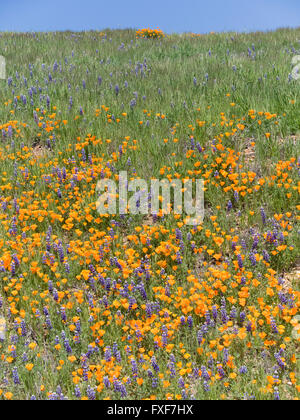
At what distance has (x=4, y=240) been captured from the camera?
19.9 feet

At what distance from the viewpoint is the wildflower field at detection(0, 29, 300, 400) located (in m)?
4.16

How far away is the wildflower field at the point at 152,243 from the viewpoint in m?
4.16

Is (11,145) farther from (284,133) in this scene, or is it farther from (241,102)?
(284,133)

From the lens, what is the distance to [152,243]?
5.80 meters

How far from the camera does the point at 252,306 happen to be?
4.57m

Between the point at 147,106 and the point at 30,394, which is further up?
the point at 147,106

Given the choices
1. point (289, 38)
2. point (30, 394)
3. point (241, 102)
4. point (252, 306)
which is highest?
point (289, 38)

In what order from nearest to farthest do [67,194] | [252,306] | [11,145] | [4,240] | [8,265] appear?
1. [252,306]
2. [8,265]
3. [4,240]
4. [67,194]
5. [11,145]

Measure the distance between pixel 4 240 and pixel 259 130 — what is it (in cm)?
448

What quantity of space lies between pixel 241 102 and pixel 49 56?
7050 mm

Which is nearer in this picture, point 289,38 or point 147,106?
point 147,106
